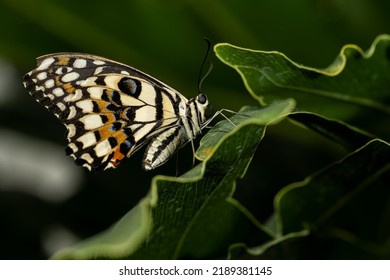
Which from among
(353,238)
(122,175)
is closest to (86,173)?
(122,175)

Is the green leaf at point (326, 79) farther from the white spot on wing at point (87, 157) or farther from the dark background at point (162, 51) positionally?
the white spot on wing at point (87, 157)

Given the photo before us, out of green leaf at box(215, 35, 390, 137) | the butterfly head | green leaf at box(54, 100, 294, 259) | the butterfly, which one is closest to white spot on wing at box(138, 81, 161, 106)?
the butterfly

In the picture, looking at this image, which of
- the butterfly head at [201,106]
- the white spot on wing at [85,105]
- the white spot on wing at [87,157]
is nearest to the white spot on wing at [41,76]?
the white spot on wing at [85,105]

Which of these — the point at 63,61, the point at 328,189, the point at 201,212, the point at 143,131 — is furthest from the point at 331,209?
the point at 63,61

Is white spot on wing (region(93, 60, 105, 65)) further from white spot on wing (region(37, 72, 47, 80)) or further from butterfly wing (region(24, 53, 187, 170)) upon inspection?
white spot on wing (region(37, 72, 47, 80))

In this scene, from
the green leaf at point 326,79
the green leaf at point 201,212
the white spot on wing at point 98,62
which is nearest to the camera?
the green leaf at point 201,212
